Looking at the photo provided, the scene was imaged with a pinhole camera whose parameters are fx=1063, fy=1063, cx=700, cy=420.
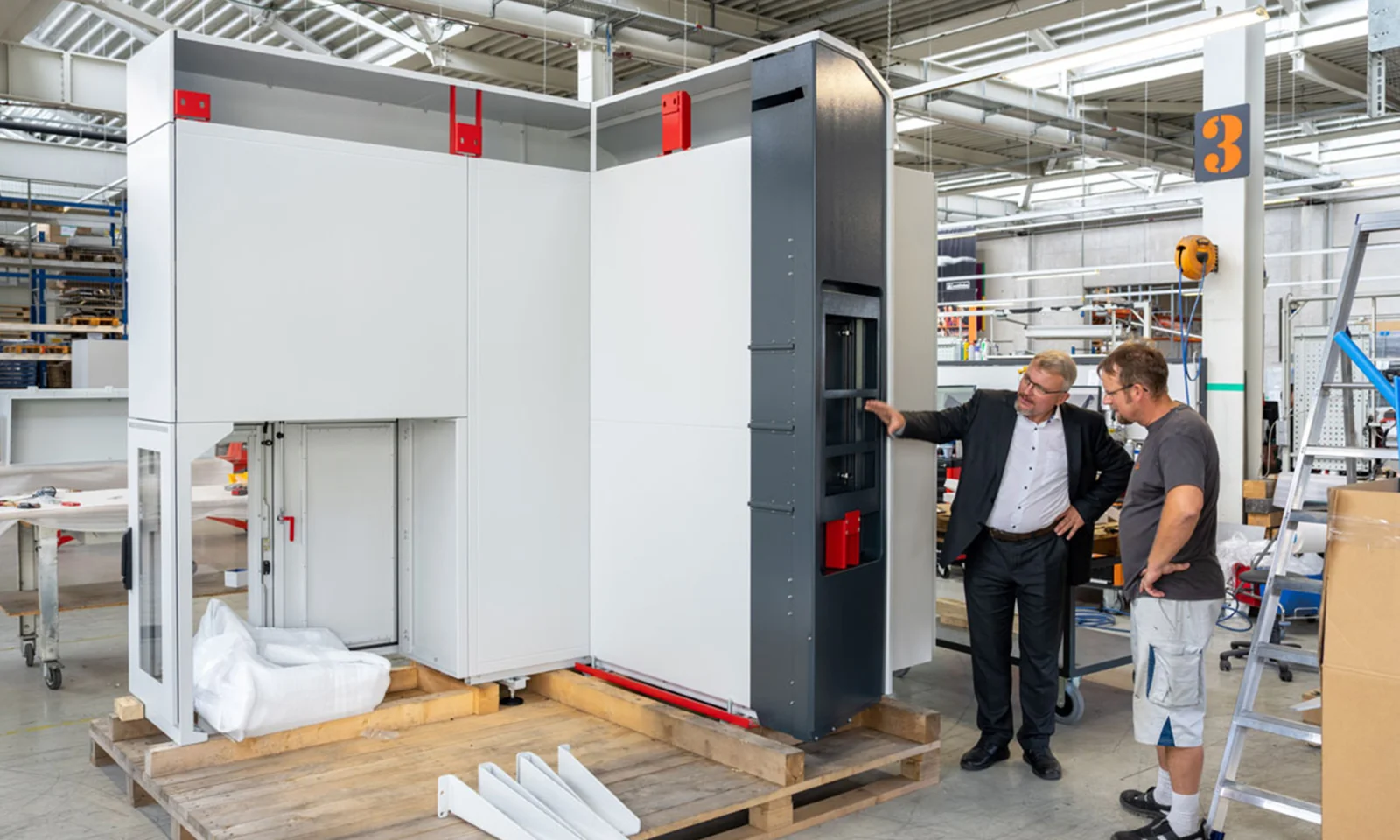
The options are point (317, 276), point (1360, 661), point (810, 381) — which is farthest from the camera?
point (317, 276)

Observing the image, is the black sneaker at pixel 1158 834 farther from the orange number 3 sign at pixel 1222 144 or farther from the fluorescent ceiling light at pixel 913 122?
the fluorescent ceiling light at pixel 913 122

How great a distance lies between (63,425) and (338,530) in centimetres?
467

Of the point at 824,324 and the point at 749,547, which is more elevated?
the point at 824,324

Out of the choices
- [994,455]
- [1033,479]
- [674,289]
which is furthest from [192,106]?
[1033,479]

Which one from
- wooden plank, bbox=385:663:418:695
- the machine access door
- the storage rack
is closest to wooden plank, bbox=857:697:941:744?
wooden plank, bbox=385:663:418:695

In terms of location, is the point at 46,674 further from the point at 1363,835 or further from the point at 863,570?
the point at 1363,835

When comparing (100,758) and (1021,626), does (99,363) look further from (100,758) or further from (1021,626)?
(1021,626)

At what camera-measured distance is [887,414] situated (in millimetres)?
3764

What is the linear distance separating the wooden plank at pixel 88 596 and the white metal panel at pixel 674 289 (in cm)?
234

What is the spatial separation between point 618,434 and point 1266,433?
7.39 metres

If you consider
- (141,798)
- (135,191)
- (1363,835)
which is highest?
(135,191)

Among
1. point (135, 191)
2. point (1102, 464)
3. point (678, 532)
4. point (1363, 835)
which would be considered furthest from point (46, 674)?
point (1363, 835)

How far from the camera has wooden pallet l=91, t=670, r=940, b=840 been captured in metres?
3.11

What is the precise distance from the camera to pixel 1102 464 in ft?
13.0
